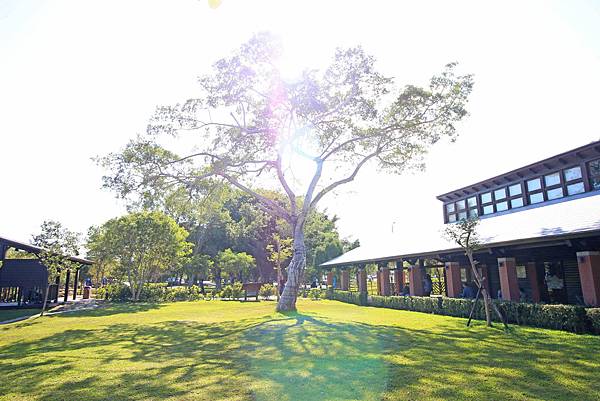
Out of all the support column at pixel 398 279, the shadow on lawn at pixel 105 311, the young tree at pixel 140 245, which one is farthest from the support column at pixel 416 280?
the young tree at pixel 140 245

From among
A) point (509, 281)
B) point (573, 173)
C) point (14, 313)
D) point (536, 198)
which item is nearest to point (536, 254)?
point (509, 281)

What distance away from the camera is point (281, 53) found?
56.2 ft

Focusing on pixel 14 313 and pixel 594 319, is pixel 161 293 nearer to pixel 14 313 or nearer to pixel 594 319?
pixel 14 313

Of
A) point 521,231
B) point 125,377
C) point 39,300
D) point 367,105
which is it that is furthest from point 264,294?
point 125,377

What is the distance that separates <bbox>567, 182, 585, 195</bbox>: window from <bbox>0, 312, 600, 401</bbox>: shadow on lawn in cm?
792

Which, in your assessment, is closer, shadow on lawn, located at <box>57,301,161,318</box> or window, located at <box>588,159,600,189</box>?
window, located at <box>588,159,600,189</box>

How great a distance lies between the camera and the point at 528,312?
12367 millimetres

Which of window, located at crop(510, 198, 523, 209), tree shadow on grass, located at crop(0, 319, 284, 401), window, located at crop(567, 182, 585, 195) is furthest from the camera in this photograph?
window, located at crop(510, 198, 523, 209)

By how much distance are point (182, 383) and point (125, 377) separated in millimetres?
1254

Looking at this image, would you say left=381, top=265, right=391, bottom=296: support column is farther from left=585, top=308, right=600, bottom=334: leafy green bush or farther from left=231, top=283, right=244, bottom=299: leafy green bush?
left=585, top=308, right=600, bottom=334: leafy green bush

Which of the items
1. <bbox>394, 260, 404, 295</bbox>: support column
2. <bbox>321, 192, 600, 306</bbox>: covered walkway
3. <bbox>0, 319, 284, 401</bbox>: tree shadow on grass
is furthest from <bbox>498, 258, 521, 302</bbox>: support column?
<bbox>0, 319, 284, 401</bbox>: tree shadow on grass

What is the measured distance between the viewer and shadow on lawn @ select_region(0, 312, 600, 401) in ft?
19.0

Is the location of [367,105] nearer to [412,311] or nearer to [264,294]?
[412,311]

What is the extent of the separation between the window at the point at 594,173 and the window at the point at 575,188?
1.52 ft
